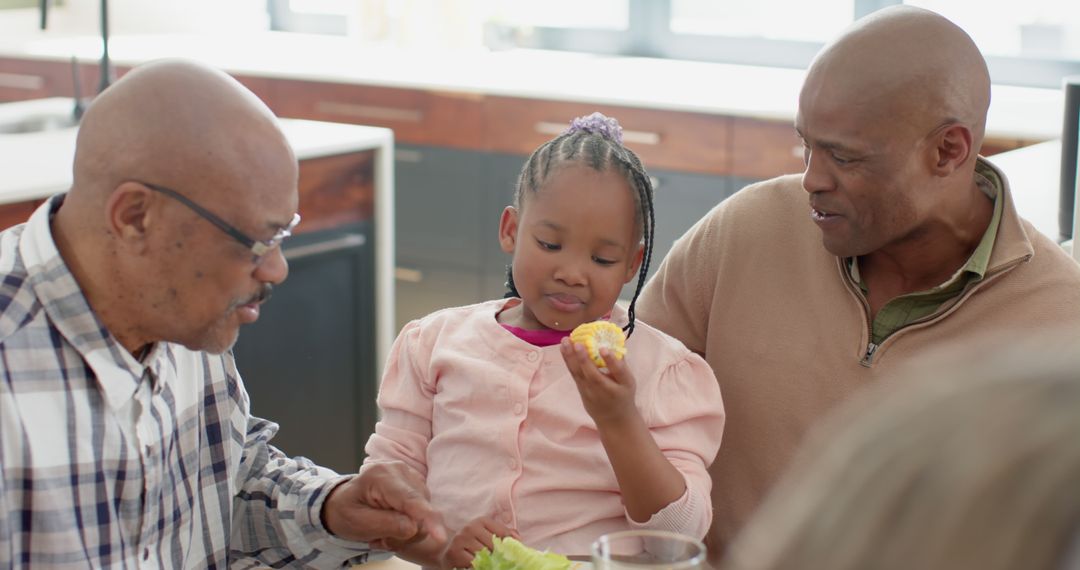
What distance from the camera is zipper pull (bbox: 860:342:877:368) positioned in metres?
1.59

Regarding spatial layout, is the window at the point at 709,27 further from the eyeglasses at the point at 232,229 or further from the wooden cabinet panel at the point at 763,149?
the eyeglasses at the point at 232,229

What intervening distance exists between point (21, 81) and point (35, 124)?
201 cm

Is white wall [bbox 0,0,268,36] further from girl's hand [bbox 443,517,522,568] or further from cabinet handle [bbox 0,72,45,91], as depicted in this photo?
girl's hand [bbox 443,517,522,568]

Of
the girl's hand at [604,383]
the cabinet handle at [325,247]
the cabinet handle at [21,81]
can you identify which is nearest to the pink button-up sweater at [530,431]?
the girl's hand at [604,383]

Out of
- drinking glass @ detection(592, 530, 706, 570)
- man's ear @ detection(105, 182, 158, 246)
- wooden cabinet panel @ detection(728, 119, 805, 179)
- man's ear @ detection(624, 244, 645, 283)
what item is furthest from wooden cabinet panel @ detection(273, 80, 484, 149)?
drinking glass @ detection(592, 530, 706, 570)

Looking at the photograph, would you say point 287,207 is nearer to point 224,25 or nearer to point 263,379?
point 263,379

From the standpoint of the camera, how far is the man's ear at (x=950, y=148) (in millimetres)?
1605

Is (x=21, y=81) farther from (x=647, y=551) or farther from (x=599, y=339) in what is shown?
(x=647, y=551)

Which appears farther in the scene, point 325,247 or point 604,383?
point 325,247

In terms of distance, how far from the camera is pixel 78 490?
1.24 m

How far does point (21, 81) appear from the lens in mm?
4988

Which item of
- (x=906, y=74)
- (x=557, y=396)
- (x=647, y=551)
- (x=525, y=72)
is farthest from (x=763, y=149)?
(x=647, y=551)

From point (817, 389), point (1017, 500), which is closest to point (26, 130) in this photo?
point (817, 389)

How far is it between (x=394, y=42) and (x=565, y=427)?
356cm
